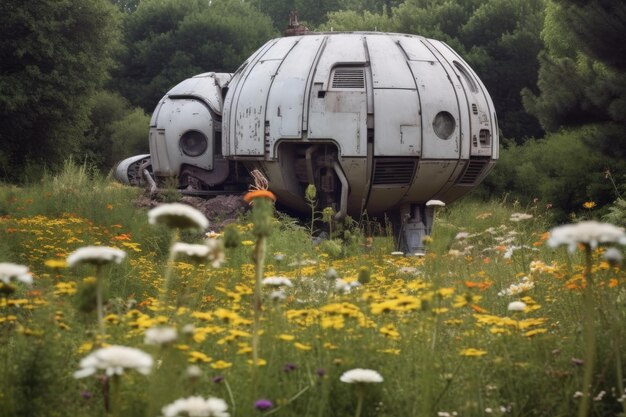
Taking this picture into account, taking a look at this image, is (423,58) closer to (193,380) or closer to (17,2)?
(193,380)

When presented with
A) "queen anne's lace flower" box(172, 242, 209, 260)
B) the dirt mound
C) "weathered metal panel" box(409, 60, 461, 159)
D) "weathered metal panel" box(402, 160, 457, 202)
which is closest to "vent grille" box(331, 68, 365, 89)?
"weathered metal panel" box(409, 60, 461, 159)

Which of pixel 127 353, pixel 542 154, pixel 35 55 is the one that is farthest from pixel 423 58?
pixel 35 55

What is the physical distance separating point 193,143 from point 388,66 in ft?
13.3

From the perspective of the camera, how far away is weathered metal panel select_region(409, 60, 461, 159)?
1407 centimetres

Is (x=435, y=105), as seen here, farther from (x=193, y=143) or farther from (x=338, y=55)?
(x=193, y=143)

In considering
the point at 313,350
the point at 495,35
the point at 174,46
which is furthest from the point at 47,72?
the point at 313,350

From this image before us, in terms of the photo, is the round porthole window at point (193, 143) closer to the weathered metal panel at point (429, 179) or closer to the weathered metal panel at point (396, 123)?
the weathered metal panel at point (429, 179)

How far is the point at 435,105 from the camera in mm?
14117

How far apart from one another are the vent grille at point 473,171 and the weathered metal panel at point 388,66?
147cm

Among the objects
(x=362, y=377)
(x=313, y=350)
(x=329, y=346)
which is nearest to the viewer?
(x=362, y=377)

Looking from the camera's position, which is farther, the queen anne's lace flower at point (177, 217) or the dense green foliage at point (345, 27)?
the dense green foliage at point (345, 27)

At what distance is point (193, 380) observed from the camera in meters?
3.10

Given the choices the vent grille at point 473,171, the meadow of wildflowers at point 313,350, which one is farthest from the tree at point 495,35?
the meadow of wildflowers at point 313,350

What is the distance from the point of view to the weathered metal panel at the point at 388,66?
1398 cm
